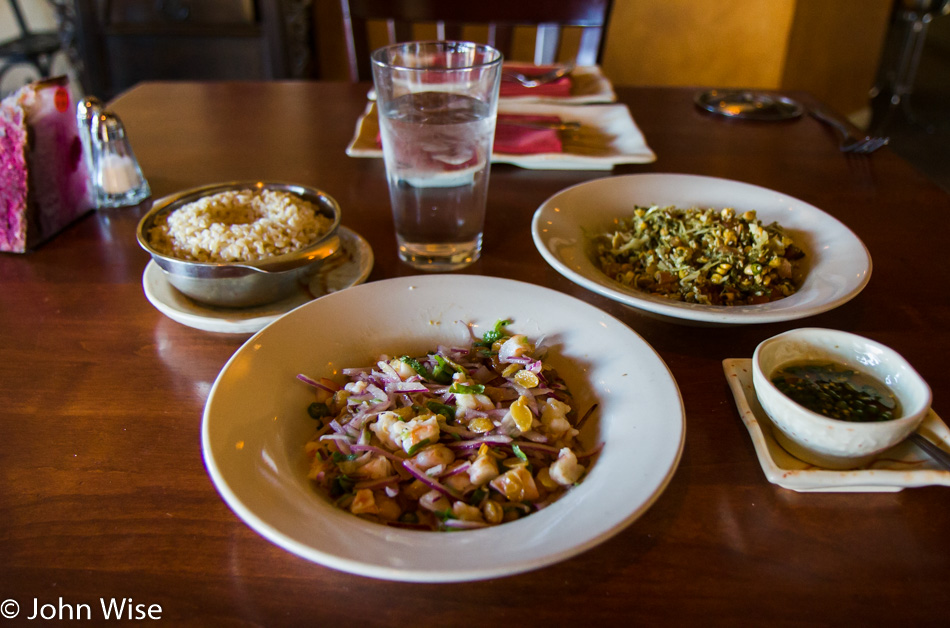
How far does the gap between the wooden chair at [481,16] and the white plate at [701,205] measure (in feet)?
3.71

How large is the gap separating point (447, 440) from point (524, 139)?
38.5 inches

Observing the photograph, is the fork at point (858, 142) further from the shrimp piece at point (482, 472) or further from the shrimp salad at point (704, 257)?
the shrimp piece at point (482, 472)

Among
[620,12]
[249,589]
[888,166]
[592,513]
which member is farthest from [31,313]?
[620,12]

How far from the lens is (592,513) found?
1.93ft

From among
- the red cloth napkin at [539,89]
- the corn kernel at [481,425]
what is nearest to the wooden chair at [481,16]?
the red cloth napkin at [539,89]

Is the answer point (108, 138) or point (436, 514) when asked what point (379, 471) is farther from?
point (108, 138)

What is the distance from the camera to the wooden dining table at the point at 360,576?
0.59 meters

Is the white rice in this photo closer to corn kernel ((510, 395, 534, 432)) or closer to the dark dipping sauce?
corn kernel ((510, 395, 534, 432))

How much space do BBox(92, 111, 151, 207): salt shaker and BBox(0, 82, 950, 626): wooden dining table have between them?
32mm

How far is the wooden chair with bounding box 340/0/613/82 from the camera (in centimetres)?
210

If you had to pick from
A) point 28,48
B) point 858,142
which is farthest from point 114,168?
point 28,48

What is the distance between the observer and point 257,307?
980mm

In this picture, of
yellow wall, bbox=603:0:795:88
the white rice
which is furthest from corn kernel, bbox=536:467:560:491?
yellow wall, bbox=603:0:795:88

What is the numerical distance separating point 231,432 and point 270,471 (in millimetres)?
63
